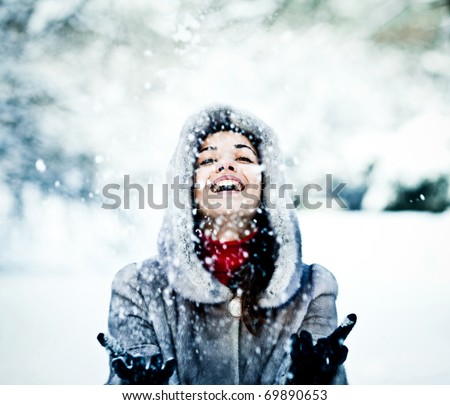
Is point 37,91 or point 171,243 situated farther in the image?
point 37,91

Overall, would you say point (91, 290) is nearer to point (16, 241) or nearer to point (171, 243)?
point (16, 241)

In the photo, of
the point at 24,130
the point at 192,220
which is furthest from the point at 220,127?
the point at 24,130

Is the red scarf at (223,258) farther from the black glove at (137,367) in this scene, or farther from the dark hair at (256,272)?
the black glove at (137,367)

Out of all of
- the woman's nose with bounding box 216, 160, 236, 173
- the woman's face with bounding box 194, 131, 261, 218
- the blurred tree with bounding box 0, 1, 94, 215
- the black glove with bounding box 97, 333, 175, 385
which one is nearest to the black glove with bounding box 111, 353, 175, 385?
the black glove with bounding box 97, 333, 175, 385

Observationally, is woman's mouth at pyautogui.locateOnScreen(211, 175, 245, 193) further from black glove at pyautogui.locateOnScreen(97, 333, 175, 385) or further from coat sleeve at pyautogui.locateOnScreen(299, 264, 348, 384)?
black glove at pyautogui.locateOnScreen(97, 333, 175, 385)

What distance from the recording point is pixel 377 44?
5.35 ft

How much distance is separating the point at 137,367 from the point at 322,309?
55 centimetres

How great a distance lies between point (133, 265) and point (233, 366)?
1.39 ft

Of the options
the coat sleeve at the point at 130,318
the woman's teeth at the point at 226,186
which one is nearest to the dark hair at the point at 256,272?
the woman's teeth at the point at 226,186

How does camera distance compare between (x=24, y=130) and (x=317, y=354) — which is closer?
(x=317, y=354)

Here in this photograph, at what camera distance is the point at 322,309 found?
49.4 inches

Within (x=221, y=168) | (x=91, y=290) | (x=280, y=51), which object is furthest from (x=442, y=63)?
(x=91, y=290)

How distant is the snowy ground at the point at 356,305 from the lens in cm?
151

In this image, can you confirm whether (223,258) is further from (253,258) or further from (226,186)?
(226,186)
